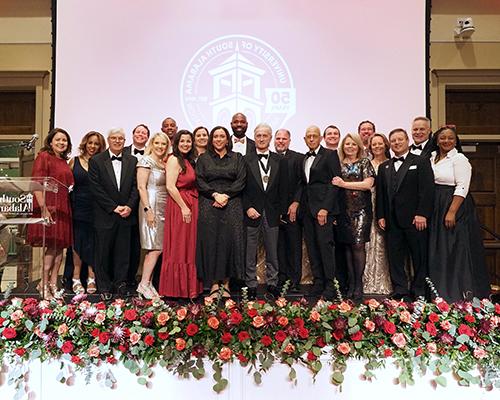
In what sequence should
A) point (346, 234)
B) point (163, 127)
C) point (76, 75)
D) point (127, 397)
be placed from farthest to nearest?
point (76, 75), point (163, 127), point (346, 234), point (127, 397)

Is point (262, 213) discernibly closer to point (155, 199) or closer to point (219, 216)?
point (219, 216)

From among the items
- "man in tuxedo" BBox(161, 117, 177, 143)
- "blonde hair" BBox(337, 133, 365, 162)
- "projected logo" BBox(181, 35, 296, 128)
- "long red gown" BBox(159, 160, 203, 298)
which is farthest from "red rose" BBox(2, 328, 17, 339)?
"projected logo" BBox(181, 35, 296, 128)

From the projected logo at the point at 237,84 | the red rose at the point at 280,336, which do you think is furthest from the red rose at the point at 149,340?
the projected logo at the point at 237,84

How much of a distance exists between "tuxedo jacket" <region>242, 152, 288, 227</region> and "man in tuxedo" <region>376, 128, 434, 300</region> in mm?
854

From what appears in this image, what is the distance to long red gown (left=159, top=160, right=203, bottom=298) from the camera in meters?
3.51

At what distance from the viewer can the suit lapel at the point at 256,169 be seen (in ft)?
12.3

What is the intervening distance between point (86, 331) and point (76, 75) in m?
3.53

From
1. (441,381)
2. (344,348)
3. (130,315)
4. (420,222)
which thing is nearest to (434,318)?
(441,381)

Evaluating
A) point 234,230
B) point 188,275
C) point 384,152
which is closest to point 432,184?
point 384,152

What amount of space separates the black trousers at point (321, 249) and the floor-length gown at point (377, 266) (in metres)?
0.55

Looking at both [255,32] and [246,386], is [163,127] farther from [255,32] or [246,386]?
[246,386]

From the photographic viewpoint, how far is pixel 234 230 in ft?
11.7

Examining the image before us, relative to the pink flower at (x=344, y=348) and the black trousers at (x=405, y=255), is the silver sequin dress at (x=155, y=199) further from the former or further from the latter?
the black trousers at (x=405, y=255)

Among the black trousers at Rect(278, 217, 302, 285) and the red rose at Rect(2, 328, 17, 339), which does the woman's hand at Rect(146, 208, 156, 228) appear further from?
the red rose at Rect(2, 328, 17, 339)
